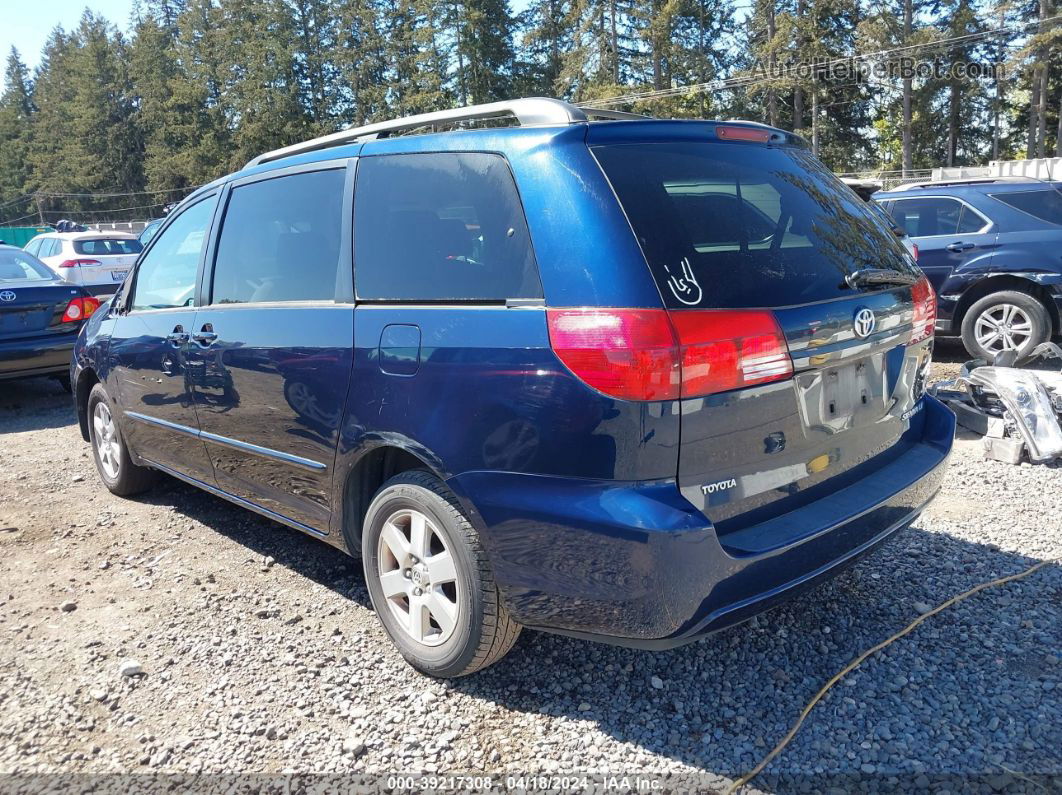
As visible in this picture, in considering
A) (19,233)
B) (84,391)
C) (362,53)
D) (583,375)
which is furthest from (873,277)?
(19,233)

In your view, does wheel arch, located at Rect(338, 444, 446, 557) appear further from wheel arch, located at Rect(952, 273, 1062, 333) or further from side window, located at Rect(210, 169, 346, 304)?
wheel arch, located at Rect(952, 273, 1062, 333)

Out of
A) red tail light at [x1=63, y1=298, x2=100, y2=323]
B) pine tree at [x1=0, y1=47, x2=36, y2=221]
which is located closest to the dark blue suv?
red tail light at [x1=63, y1=298, x2=100, y2=323]

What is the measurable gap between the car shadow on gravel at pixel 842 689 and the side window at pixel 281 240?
1.41 m

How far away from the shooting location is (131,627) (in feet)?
11.1

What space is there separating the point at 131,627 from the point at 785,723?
2.62 meters

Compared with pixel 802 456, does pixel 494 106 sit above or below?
above

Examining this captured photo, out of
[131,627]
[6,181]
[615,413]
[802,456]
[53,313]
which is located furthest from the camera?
[6,181]

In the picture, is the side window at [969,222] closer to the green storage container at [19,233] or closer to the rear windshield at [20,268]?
the rear windshield at [20,268]

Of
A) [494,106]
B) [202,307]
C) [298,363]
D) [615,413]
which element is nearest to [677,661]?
[615,413]

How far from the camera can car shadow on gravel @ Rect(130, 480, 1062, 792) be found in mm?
2412

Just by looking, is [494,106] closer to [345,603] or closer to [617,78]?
[345,603]

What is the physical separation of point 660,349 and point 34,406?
8.05 m

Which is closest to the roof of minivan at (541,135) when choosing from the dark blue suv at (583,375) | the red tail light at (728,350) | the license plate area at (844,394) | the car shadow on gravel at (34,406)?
the dark blue suv at (583,375)

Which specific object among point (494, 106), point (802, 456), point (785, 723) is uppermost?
point (494, 106)
